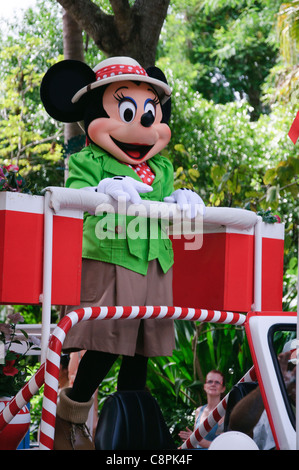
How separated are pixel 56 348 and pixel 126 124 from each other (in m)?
Result: 1.36

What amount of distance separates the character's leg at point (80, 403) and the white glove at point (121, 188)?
714mm

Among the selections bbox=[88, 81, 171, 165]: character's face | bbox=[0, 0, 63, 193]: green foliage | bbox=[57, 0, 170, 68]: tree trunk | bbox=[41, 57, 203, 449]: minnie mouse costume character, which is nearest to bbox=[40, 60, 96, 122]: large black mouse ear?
bbox=[41, 57, 203, 449]: minnie mouse costume character

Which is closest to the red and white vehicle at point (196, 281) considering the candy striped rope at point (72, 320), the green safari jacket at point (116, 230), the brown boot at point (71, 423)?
the candy striped rope at point (72, 320)

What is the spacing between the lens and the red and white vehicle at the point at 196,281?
2.11 meters

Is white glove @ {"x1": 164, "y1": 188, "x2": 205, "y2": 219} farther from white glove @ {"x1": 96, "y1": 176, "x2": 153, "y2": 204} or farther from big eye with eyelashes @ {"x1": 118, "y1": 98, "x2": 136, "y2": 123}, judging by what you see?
big eye with eyelashes @ {"x1": 118, "y1": 98, "x2": 136, "y2": 123}

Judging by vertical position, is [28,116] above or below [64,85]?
above

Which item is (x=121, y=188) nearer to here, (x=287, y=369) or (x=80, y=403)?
(x=80, y=403)

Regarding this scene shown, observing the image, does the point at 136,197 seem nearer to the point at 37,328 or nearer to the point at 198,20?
the point at 37,328

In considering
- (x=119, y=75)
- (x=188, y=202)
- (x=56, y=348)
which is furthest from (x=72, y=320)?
(x=119, y=75)

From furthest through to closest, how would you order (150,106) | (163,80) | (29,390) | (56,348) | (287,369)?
(163,80) → (150,106) → (29,390) → (56,348) → (287,369)

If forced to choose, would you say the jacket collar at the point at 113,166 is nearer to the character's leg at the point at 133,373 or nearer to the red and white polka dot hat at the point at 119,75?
the red and white polka dot hat at the point at 119,75

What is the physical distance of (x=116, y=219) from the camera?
10.7ft
